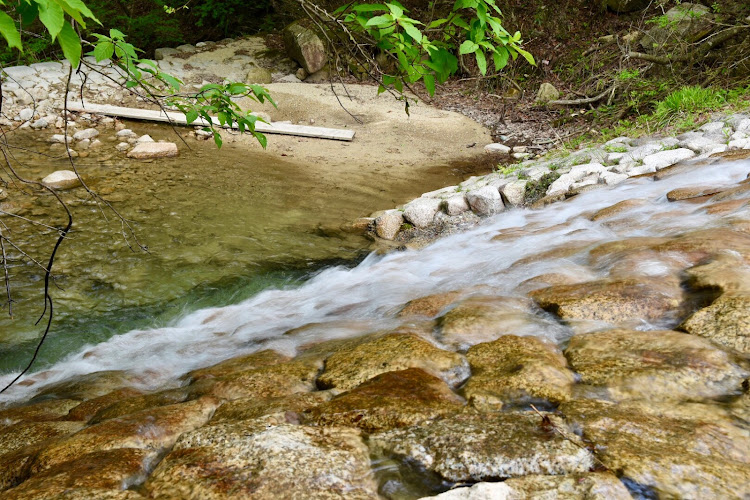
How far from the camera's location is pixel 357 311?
4355 mm

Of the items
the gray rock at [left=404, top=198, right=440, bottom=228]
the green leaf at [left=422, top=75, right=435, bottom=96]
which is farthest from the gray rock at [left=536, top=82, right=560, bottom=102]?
the green leaf at [left=422, top=75, right=435, bottom=96]

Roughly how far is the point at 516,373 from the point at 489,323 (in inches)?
27.8

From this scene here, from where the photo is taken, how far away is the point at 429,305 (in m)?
3.76

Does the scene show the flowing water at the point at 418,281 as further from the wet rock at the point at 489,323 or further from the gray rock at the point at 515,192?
the gray rock at the point at 515,192

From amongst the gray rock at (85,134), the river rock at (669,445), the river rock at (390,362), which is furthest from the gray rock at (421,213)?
the gray rock at (85,134)

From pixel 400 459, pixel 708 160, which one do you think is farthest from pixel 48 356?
pixel 708 160

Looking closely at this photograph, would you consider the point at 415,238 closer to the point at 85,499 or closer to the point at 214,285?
the point at 214,285

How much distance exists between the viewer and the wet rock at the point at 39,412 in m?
2.93

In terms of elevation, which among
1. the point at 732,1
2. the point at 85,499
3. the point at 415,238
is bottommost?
the point at 415,238

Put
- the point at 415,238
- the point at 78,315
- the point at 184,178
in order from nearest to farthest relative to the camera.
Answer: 1. the point at 78,315
2. the point at 415,238
3. the point at 184,178

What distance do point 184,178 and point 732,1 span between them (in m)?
9.42

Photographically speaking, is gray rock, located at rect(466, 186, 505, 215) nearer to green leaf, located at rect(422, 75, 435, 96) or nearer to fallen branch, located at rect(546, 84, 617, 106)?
fallen branch, located at rect(546, 84, 617, 106)

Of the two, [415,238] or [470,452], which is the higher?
[470,452]

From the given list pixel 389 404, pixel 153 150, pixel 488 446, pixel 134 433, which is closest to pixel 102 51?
pixel 134 433
